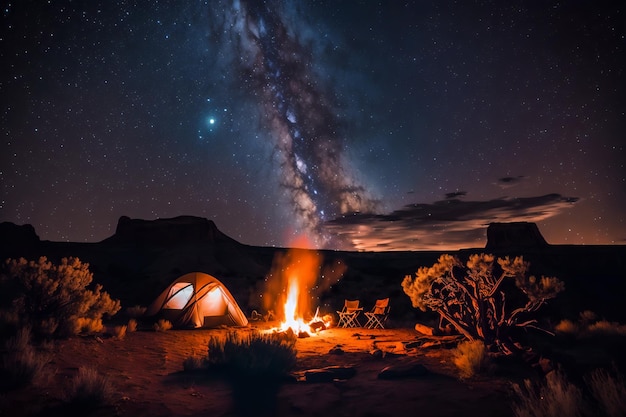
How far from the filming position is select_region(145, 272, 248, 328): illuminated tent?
13875mm

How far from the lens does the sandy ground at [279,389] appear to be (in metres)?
5.37

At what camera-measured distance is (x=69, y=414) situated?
16.6 feet

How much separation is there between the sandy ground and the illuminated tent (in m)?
3.84

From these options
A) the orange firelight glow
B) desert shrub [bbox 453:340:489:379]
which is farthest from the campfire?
desert shrub [bbox 453:340:489:379]

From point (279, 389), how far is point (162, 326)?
26.6 feet

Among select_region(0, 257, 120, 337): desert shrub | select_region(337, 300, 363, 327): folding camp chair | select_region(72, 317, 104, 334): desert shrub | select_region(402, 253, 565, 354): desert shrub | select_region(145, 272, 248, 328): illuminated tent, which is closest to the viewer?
select_region(402, 253, 565, 354): desert shrub

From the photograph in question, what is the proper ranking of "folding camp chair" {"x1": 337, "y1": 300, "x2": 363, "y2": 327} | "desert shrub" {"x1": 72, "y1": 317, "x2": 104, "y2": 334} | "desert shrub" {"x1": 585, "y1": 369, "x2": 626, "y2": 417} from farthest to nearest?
"folding camp chair" {"x1": 337, "y1": 300, "x2": 363, "y2": 327}
"desert shrub" {"x1": 72, "y1": 317, "x2": 104, "y2": 334}
"desert shrub" {"x1": 585, "y1": 369, "x2": 626, "y2": 417}

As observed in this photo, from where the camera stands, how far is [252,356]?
25.0 ft

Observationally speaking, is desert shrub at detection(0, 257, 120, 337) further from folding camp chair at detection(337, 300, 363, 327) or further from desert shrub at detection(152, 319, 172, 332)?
folding camp chair at detection(337, 300, 363, 327)

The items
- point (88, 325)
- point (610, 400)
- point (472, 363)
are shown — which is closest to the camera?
point (610, 400)

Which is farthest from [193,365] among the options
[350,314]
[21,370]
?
[350,314]

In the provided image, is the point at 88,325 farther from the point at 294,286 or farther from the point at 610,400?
the point at 294,286

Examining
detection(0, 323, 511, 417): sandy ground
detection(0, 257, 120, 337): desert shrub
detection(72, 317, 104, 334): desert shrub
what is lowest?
detection(0, 323, 511, 417): sandy ground

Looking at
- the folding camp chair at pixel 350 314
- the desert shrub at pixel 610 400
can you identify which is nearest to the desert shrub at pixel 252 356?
the desert shrub at pixel 610 400
